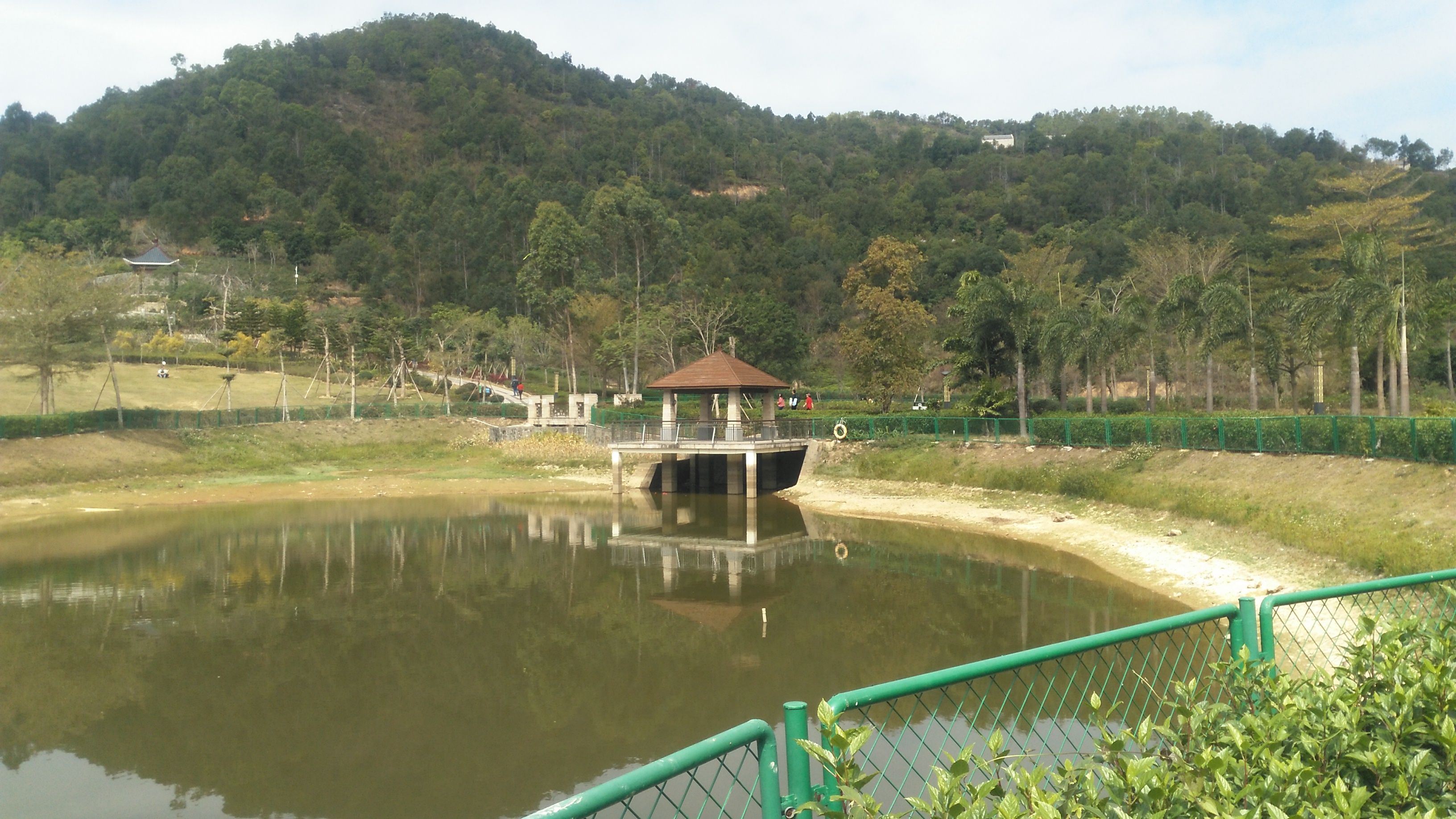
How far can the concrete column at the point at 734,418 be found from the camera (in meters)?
31.7

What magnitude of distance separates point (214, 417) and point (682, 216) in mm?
63074

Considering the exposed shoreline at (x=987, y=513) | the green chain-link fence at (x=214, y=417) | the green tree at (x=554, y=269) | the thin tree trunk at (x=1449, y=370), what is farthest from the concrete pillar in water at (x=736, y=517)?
the thin tree trunk at (x=1449, y=370)

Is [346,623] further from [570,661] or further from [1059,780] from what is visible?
[1059,780]

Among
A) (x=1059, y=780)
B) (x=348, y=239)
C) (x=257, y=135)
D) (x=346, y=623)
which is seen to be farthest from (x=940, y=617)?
(x=257, y=135)

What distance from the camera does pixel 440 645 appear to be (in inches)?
554

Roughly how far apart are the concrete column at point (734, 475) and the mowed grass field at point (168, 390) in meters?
25.9

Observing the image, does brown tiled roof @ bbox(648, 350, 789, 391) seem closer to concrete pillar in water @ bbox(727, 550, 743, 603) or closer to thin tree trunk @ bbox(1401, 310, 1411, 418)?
concrete pillar in water @ bbox(727, 550, 743, 603)

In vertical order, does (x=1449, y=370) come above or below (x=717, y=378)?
Result: below

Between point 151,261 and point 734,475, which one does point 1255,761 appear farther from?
point 151,261

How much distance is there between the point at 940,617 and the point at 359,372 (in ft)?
165

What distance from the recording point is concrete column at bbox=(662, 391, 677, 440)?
32.4 metres

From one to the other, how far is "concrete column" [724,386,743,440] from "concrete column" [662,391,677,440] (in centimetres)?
194

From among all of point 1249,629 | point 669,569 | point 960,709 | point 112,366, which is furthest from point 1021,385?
point 112,366

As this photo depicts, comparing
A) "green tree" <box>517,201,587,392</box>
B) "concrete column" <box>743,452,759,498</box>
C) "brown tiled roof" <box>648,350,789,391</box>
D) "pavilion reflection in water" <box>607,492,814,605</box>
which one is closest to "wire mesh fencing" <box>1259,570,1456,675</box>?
"pavilion reflection in water" <box>607,492,814,605</box>
